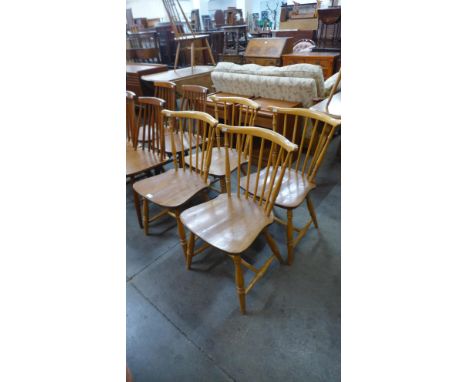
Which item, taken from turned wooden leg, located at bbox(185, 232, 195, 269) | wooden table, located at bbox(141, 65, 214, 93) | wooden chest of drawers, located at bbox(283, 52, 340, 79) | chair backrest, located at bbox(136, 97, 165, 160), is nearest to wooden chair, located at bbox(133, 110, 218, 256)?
turned wooden leg, located at bbox(185, 232, 195, 269)

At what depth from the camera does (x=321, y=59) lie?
4438 mm

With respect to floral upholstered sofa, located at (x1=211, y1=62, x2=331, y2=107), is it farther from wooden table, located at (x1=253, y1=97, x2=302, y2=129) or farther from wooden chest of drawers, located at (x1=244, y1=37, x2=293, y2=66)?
wooden chest of drawers, located at (x1=244, y1=37, x2=293, y2=66)

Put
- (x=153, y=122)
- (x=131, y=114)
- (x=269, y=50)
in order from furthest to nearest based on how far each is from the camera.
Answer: (x=269, y=50) < (x=131, y=114) < (x=153, y=122)

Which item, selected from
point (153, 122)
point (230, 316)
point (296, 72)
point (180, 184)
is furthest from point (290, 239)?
point (296, 72)

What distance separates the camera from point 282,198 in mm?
1575

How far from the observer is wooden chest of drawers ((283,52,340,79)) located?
436 cm

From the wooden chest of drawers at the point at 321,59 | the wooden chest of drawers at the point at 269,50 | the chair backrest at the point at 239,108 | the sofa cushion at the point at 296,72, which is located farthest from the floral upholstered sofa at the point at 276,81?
the wooden chest of drawers at the point at 269,50

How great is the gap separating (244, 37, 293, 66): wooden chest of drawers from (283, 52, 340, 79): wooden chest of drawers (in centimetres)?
21

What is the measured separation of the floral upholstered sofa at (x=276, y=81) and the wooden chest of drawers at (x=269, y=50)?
6.85ft

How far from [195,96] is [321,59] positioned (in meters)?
2.95

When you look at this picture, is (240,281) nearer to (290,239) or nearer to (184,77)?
(290,239)

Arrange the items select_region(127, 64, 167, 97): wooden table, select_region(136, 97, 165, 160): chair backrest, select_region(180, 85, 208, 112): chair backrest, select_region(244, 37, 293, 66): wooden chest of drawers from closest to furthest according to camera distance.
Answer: select_region(136, 97, 165, 160): chair backrest, select_region(180, 85, 208, 112): chair backrest, select_region(127, 64, 167, 97): wooden table, select_region(244, 37, 293, 66): wooden chest of drawers
